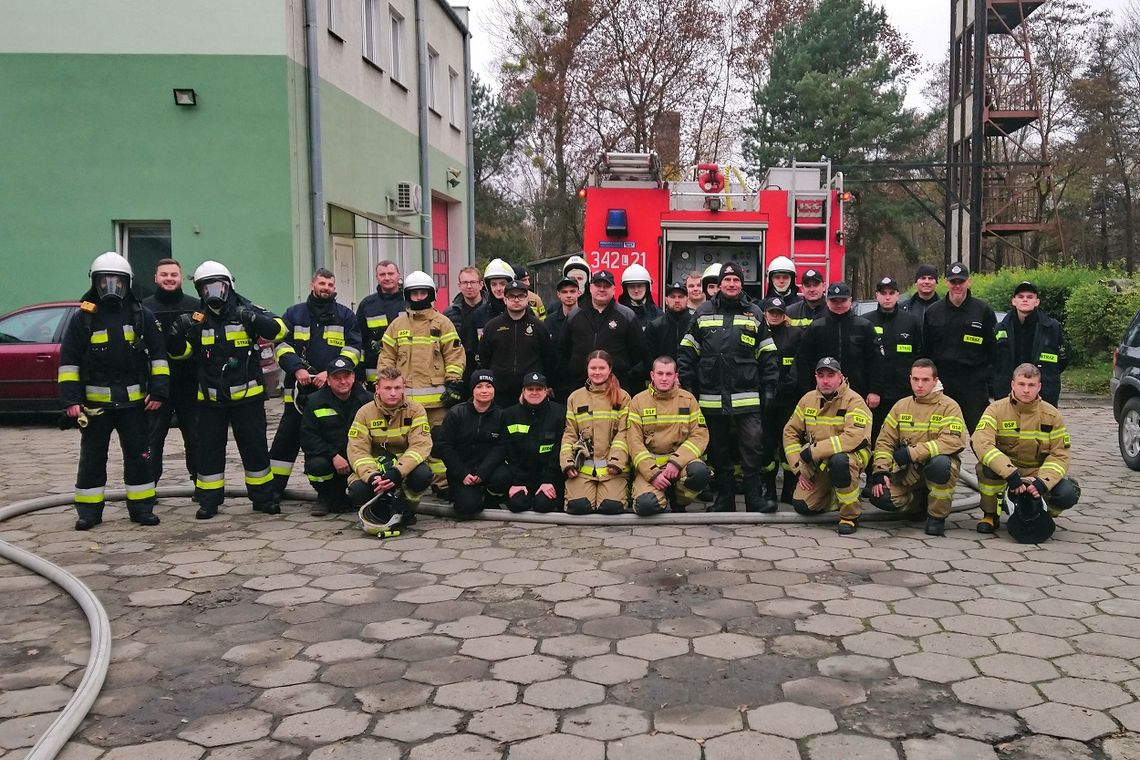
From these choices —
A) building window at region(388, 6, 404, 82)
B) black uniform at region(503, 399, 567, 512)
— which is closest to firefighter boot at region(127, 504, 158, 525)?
black uniform at region(503, 399, 567, 512)

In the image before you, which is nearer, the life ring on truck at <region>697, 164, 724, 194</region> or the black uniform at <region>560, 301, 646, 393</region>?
the black uniform at <region>560, 301, 646, 393</region>

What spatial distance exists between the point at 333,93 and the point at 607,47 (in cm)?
1612

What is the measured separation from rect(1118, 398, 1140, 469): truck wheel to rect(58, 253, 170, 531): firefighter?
800 centimetres

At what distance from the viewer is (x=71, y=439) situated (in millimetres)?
10438

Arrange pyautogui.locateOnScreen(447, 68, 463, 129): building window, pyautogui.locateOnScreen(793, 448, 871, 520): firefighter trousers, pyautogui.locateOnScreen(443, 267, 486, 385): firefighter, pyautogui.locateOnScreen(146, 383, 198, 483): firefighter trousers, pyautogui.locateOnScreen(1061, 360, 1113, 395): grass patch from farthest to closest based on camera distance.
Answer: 1. pyautogui.locateOnScreen(447, 68, 463, 129): building window
2. pyautogui.locateOnScreen(1061, 360, 1113, 395): grass patch
3. pyautogui.locateOnScreen(443, 267, 486, 385): firefighter
4. pyautogui.locateOnScreen(146, 383, 198, 483): firefighter trousers
5. pyautogui.locateOnScreen(793, 448, 871, 520): firefighter trousers

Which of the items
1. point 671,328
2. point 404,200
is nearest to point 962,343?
point 671,328

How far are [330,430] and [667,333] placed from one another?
106 inches

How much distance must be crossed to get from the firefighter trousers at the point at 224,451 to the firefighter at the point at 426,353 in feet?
3.39

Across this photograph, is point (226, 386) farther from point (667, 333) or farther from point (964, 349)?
point (964, 349)

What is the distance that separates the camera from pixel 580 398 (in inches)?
269

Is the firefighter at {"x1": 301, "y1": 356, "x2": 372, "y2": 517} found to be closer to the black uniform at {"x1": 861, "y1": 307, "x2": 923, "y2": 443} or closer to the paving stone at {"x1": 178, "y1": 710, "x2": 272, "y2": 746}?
the paving stone at {"x1": 178, "y1": 710, "x2": 272, "y2": 746}

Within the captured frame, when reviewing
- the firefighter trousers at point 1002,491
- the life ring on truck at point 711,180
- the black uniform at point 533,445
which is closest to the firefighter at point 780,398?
the firefighter trousers at point 1002,491

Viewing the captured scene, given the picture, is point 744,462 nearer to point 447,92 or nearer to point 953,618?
point 953,618

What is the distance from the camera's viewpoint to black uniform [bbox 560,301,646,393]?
714 cm
